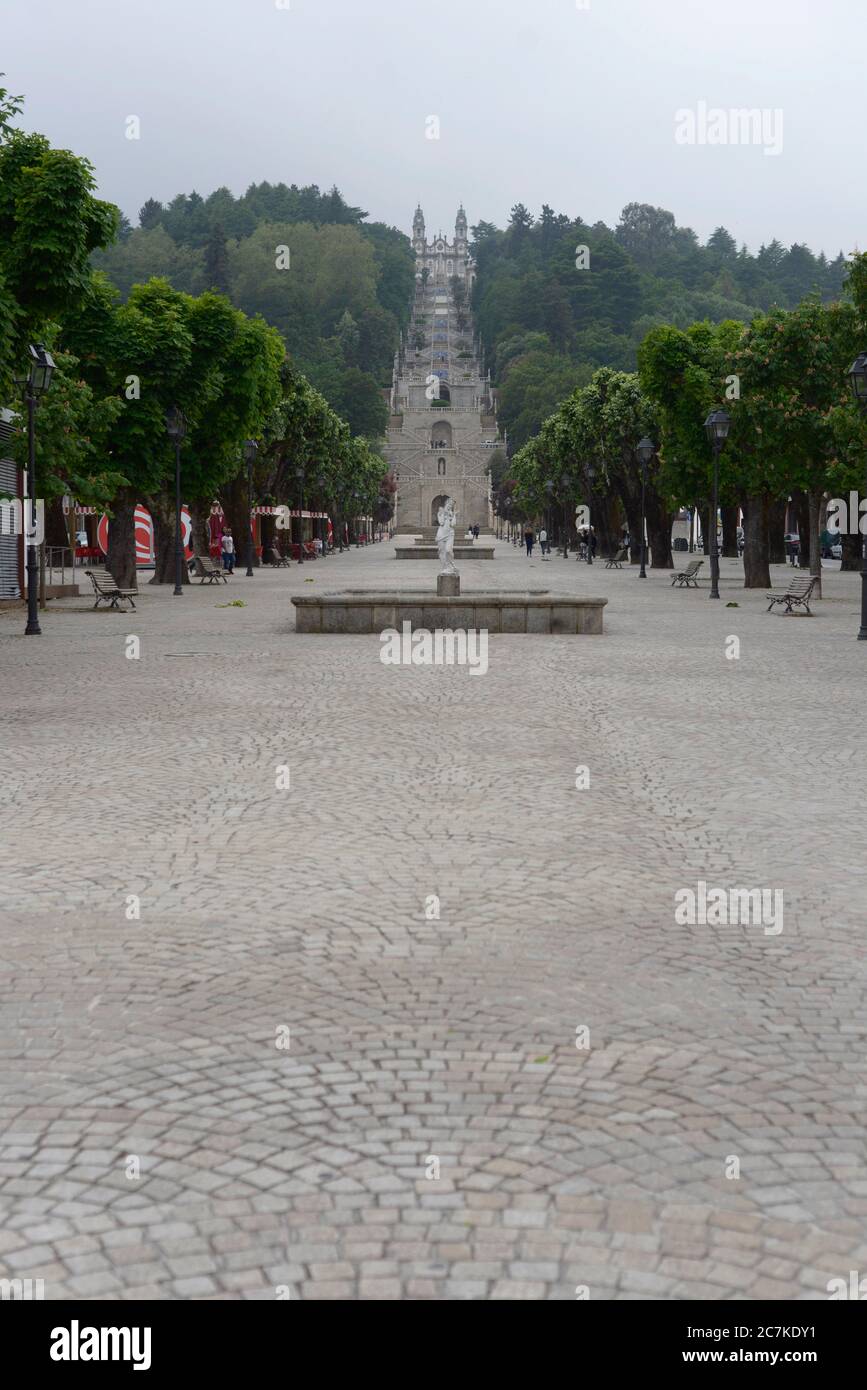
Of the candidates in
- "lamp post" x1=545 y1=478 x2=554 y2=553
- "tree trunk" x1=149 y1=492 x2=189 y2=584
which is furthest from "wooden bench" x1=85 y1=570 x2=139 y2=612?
"lamp post" x1=545 y1=478 x2=554 y2=553

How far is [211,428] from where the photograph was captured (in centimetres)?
4406

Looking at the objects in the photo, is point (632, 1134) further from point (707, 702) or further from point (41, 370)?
point (41, 370)

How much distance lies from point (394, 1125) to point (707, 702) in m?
11.4

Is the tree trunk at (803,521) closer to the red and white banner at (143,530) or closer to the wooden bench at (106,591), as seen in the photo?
the red and white banner at (143,530)

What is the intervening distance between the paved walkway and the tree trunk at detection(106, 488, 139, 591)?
27499 millimetres

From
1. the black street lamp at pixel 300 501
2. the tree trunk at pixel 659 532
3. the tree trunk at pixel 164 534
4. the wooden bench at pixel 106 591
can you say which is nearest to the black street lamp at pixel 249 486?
the tree trunk at pixel 164 534

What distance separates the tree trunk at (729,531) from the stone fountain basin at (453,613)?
1616 inches

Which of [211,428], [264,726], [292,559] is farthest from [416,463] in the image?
[264,726]

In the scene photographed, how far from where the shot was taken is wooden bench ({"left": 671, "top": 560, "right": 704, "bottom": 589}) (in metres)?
41.8

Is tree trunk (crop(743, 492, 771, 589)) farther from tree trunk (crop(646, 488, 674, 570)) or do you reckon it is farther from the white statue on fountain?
tree trunk (crop(646, 488, 674, 570))

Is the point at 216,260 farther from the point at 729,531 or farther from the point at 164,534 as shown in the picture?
the point at 164,534

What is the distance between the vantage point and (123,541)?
39906 mm

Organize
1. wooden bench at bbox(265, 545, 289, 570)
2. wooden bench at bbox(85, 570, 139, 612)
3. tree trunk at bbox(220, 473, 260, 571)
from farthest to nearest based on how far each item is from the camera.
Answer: wooden bench at bbox(265, 545, 289, 570) → tree trunk at bbox(220, 473, 260, 571) → wooden bench at bbox(85, 570, 139, 612)

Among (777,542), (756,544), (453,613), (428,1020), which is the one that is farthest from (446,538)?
(777,542)
